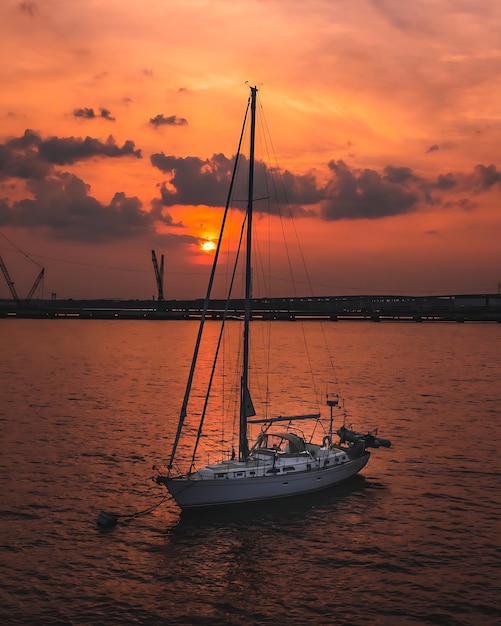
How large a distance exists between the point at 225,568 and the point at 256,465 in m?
7.89

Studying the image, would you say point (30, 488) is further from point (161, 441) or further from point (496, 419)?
point (496, 419)

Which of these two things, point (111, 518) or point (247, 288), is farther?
point (247, 288)

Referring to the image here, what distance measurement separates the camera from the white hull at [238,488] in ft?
125

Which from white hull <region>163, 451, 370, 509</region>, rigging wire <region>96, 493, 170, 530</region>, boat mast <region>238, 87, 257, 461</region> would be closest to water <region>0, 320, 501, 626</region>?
rigging wire <region>96, 493, 170, 530</region>

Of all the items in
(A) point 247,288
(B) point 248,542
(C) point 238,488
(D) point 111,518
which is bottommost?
(B) point 248,542

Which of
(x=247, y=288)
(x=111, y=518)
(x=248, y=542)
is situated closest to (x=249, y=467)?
(x=248, y=542)

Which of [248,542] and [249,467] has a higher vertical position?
[249,467]

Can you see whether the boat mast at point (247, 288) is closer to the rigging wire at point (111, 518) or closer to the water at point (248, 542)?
the water at point (248, 542)

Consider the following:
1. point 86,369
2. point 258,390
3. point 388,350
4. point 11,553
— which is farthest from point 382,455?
point 388,350

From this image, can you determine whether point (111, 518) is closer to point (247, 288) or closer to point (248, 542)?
point (248, 542)

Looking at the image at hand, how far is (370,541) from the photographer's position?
119ft

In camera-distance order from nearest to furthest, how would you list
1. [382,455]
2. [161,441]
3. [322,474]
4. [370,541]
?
1. [370,541]
2. [322,474]
3. [382,455]
4. [161,441]

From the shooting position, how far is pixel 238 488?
3869 centimetres

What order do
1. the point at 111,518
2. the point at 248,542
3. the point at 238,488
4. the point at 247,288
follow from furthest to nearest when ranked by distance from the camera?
the point at 247,288, the point at 238,488, the point at 111,518, the point at 248,542
